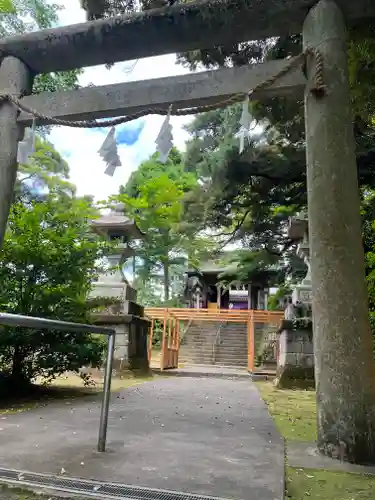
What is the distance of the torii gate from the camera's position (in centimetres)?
261

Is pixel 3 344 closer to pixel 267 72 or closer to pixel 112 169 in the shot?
pixel 112 169

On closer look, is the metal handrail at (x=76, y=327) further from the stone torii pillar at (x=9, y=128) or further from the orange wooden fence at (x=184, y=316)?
the orange wooden fence at (x=184, y=316)

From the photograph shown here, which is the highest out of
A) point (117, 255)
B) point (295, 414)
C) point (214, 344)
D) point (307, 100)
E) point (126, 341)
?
point (307, 100)

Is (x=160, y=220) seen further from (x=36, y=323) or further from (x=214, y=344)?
(x=36, y=323)

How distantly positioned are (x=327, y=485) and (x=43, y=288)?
401cm

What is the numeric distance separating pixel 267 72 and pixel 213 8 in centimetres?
78

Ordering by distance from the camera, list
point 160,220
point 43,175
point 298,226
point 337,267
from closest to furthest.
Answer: point 337,267, point 298,226, point 43,175, point 160,220

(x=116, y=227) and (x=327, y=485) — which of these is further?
(x=116, y=227)

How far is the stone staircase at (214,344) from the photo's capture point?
56.3 ft

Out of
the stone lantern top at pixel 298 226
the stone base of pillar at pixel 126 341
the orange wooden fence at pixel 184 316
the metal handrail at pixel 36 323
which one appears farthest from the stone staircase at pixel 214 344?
the metal handrail at pixel 36 323

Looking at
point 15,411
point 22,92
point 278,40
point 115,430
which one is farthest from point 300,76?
point 15,411

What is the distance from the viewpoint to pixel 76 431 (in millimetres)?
3160

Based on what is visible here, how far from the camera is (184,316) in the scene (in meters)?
13.7

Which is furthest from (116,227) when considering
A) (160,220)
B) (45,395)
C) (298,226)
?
(160,220)
